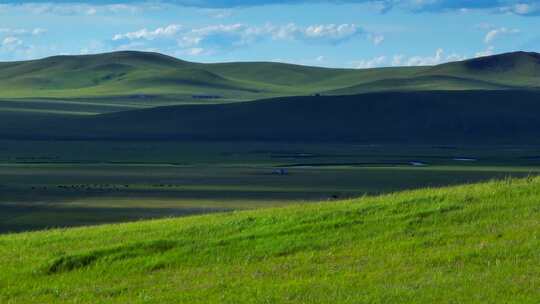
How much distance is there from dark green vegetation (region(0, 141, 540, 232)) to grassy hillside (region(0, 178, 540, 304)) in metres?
20.4

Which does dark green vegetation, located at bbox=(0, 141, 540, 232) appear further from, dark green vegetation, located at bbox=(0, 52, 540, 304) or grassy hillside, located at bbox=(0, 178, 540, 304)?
grassy hillside, located at bbox=(0, 178, 540, 304)

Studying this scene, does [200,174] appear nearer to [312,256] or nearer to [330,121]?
[312,256]

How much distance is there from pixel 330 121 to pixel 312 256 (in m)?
110

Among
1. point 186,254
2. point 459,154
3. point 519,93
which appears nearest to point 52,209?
point 186,254

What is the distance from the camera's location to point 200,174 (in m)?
63.9

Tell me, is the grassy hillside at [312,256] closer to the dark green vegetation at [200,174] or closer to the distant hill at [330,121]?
the dark green vegetation at [200,174]

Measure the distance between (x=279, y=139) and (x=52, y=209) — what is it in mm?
71286

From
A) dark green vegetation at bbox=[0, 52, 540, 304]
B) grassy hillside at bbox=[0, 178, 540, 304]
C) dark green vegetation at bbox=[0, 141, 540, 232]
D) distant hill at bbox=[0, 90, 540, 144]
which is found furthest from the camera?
distant hill at bbox=[0, 90, 540, 144]

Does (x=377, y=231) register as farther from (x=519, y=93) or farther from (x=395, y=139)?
(x=519, y=93)

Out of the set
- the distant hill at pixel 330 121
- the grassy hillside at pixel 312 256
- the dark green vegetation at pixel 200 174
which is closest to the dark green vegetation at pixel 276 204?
the grassy hillside at pixel 312 256

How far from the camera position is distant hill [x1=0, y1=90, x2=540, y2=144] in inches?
4569

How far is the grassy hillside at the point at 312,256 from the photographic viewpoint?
1281 centimetres

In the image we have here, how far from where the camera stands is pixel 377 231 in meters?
15.8

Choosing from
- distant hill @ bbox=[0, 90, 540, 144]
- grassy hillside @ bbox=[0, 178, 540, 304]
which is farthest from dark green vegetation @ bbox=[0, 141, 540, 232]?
grassy hillside @ bbox=[0, 178, 540, 304]
